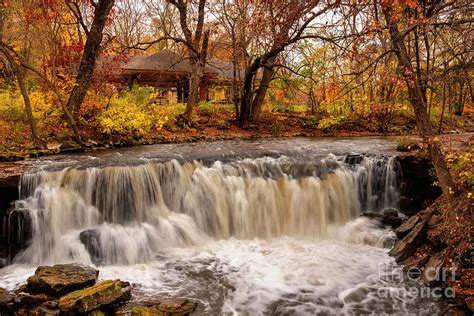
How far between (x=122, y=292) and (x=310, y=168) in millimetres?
6030

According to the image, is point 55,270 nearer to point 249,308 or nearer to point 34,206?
point 34,206

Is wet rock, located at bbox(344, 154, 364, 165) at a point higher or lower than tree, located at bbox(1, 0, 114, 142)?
lower

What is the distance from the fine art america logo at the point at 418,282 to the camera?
6.06 meters

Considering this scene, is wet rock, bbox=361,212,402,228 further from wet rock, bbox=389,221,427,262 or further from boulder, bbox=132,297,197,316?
boulder, bbox=132,297,197,316

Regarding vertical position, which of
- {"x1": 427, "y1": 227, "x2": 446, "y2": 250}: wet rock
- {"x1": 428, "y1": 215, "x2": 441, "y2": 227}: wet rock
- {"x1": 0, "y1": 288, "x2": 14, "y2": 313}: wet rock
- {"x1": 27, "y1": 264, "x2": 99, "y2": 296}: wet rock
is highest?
{"x1": 428, "y1": 215, "x2": 441, "y2": 227}: wet rock

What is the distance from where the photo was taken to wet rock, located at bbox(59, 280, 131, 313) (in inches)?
203

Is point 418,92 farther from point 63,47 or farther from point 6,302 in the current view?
point 63,47

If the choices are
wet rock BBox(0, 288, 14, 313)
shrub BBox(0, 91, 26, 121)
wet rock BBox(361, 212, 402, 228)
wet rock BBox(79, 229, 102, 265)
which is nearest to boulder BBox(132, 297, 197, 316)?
wet rock BBox(0, 288, 14, 313)

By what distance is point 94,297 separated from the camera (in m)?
5.35

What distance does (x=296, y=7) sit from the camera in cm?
988

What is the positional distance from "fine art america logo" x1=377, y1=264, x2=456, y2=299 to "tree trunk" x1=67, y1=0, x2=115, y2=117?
10270 millimetres

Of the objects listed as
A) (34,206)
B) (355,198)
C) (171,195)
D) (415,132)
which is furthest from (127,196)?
(415,132)

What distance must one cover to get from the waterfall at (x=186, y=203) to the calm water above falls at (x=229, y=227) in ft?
0.08

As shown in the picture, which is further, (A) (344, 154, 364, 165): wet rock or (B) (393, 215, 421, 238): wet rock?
(A) (344, 154, 364, 165): wet rock
